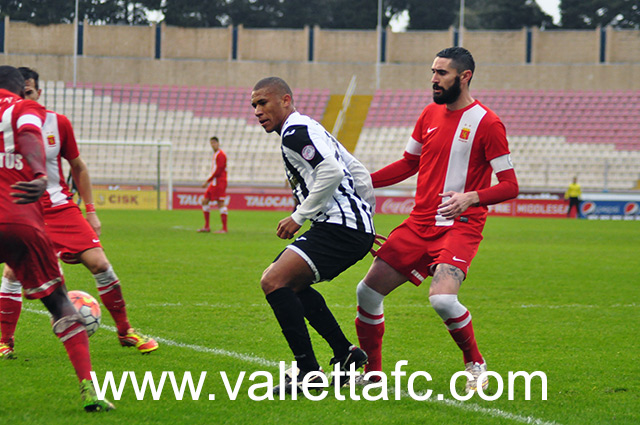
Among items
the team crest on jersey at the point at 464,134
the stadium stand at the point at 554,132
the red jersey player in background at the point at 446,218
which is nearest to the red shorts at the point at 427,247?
the red jersey player in background at the point at 446,218

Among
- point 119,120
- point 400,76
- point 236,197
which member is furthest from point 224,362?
point 400,76

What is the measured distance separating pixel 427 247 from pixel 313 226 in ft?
2.51

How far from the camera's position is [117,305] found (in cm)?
618

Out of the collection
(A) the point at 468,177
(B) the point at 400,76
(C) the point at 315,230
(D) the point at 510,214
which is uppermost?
(B) the point at 400,76

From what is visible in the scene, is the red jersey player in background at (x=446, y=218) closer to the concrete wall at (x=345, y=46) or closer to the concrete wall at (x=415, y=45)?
the concrete wall at (x=415, y=45)

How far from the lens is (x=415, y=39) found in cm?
4519

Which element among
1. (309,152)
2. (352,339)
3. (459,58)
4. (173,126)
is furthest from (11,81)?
(173,126)

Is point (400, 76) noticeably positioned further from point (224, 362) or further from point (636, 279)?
point (224, 362)

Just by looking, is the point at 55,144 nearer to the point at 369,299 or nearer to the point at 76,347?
the point at 76,347

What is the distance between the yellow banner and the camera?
3025 centimetres

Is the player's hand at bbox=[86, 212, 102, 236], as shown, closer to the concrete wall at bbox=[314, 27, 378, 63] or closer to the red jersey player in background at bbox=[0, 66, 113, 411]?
the red jersey player in background at bbox=[0, 66, 113, 411]

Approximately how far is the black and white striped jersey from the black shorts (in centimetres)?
5

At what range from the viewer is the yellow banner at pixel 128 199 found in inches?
1191

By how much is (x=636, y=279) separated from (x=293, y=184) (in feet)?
27.2
